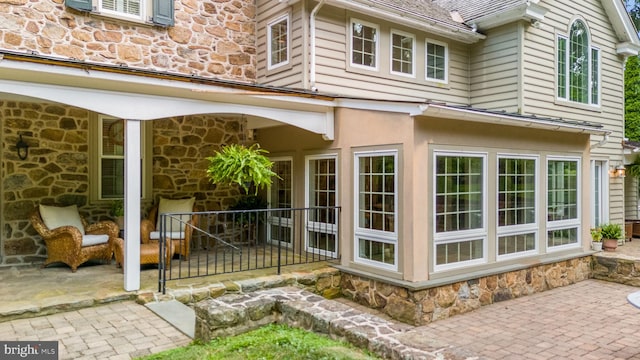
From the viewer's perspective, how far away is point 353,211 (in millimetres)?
6855

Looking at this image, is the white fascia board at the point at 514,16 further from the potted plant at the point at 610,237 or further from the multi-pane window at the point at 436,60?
the potted plant at the point at 610,237

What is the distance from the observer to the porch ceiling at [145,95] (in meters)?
4.76

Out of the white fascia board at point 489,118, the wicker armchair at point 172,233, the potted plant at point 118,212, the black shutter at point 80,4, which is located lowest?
the wicker armchair at point 172,233

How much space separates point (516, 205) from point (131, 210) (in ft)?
19.8

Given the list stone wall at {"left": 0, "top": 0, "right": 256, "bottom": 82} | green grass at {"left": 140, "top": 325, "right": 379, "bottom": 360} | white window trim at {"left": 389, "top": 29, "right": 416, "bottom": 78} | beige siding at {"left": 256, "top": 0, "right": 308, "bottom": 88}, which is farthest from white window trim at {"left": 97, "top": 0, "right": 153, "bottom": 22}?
green grass at {"left": 140, "top": 325, "right": 379, "bottom": 360}

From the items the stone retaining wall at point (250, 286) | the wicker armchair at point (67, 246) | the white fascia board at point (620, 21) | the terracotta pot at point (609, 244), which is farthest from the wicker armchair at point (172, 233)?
the white fascia board at point (620, 21)

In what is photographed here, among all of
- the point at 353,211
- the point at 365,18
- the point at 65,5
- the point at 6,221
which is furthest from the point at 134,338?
the point at 365,18

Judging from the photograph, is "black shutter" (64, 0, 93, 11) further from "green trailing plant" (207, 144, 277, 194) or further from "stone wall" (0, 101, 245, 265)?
"green trailing plant" (207, 144, 277, 194)

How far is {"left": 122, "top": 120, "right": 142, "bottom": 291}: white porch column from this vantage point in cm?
542

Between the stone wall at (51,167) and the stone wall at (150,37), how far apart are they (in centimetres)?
105

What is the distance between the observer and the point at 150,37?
26.7 ft

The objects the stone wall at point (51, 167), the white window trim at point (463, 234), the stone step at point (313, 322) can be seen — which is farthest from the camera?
the stone wall at point (51, 167)

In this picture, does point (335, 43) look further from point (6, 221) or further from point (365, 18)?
point (6, 221)

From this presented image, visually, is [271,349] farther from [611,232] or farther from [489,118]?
[611,232]
